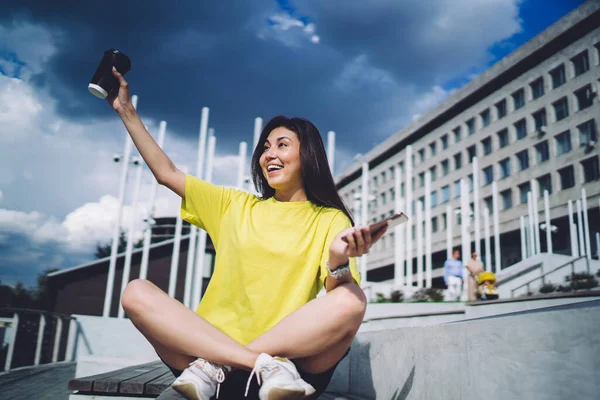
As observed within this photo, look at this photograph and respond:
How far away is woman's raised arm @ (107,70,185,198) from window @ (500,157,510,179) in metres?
36.0

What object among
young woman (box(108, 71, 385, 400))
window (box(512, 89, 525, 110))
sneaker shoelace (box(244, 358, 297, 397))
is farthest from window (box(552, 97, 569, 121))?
sneaker shoelace (box(244, 358, 297, 397))

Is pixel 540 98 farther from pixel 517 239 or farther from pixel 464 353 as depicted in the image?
pixel 464 353

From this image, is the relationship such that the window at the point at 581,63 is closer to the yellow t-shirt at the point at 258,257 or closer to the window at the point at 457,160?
the window at the point at 457,160

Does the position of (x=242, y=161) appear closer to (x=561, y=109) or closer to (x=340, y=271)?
(x=340, y=271)

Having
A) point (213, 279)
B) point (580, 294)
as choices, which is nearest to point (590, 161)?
point (580, 294)

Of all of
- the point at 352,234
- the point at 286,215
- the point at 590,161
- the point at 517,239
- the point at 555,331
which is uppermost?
the point at 590,161

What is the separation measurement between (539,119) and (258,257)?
35494 millimetres

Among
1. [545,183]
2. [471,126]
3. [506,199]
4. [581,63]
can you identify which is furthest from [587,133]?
[471,126]

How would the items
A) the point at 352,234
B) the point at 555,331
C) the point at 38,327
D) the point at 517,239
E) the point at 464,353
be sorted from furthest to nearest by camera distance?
the point at 517,239, the point at 38,327, the point at 464,353, the point at 352,234, the point at 555,331

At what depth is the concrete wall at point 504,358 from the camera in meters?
1.33

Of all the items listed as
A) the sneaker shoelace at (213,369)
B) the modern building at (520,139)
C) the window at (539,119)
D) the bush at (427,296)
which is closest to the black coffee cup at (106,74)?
the sneaker shoelace at (213,369)

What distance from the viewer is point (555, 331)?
55.7 inches

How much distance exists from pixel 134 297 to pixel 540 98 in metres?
35.8

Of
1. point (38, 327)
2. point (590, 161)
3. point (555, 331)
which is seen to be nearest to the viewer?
point (555, 331)
